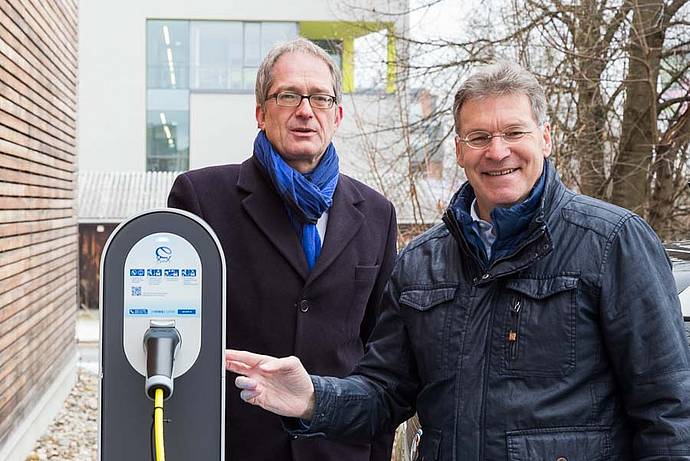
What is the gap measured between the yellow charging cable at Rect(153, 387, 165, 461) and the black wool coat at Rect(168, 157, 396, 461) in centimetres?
90

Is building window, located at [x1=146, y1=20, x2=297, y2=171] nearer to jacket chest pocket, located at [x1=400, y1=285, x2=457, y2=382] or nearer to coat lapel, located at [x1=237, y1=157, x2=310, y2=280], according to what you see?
coat lapel, located at [x1=237, y1=157, x2=310, y2=280]

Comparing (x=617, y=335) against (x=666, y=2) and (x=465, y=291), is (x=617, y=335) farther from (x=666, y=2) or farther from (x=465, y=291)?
(x=666, y=2)

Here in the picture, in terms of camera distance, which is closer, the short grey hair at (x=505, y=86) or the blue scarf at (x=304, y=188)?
the short grey hair at (x=505, y=86)

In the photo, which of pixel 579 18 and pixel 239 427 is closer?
pixel 239 427

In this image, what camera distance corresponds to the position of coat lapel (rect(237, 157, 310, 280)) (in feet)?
8.63

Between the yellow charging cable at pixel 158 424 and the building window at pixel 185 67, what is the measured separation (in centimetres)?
2096

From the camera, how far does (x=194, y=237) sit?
183 centimetres

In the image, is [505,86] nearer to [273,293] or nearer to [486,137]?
[486,137]

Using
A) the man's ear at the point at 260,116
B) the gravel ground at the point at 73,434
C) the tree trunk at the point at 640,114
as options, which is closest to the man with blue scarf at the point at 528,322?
the man's ear at the point at 260,116

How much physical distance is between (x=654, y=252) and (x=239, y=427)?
130 cm

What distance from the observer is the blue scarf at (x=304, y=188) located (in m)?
2.59

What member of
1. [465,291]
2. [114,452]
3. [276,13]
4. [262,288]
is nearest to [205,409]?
[114,452]

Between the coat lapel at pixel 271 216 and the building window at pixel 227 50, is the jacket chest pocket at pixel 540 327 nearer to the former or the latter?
the coat lapel at pixel 271 216

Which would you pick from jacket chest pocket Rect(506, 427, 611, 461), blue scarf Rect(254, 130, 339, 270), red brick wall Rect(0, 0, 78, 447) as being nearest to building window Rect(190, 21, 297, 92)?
red brick wall Rect(0, 0, 78, 447)
